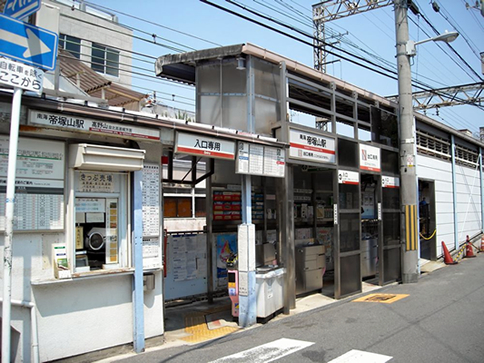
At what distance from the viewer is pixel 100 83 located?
29.3 ft

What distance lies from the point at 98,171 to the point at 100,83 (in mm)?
3516

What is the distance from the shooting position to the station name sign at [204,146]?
6.79 meters

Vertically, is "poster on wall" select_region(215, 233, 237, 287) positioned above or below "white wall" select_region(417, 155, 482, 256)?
below

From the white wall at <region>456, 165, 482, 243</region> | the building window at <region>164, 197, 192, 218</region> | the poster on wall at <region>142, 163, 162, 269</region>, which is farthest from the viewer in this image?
the white wall at <region>456, 165, 482, 243</region>

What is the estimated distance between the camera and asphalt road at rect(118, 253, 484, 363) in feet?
19.0

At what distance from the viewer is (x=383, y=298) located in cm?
998

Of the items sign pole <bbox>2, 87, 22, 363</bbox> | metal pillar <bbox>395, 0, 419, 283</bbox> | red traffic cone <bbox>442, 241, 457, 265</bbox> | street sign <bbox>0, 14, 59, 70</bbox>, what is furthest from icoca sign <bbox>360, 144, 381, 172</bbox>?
sign pole <bbox>2, 87, 22, 363</bbox>

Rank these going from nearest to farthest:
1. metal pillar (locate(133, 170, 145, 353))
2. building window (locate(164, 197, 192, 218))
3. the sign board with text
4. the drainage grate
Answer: metal pillar (locate(133, 170, 145, 353)) < the sign board with text < the drainage grate < building window (locate(164, 197, 192, 218))

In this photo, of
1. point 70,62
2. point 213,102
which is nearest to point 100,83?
point 70,62

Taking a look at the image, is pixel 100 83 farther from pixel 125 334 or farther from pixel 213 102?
pixel 125 334

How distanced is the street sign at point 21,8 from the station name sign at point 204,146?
9.09 feet

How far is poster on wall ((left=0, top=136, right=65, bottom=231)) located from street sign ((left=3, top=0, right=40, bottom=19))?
4.94 feet

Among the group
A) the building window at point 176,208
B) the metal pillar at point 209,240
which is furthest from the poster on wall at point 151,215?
the building window at point 176,208

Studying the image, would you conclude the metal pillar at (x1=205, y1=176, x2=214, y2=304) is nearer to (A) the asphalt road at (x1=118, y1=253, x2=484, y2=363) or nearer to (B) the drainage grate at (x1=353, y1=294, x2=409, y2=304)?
(A) the asphalt road at (x1=118, y1=253, x2=484, y2=363)
